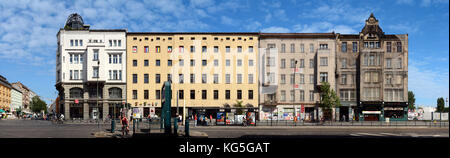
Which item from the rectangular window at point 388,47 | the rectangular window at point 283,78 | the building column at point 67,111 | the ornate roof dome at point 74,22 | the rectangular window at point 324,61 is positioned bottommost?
the building column at point 67,111

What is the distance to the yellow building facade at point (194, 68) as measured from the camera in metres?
58.6

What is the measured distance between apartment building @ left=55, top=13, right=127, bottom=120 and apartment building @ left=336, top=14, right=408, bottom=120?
38.7 metres

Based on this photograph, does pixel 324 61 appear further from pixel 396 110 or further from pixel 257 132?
pixel 257 132

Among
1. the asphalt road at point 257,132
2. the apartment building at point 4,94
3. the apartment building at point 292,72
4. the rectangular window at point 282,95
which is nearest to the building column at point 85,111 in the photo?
the asphalt road at point 257,132

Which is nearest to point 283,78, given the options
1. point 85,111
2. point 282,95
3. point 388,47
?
point 282,95

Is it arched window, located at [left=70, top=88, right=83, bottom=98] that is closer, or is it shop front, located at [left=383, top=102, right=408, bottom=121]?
shop front, located at [left=383, top=102, right=408, bottom=121]

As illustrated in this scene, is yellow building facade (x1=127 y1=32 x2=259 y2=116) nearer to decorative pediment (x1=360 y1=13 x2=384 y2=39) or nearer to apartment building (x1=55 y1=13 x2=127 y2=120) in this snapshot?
apartment building (x1=55 y1=13 x2=127 y2=120)

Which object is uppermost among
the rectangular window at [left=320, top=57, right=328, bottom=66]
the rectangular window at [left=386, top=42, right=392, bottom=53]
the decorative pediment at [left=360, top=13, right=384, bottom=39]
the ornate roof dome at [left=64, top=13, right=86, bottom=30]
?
the ornate roof dome at [left=64, top=13, right=86, bottom=30]

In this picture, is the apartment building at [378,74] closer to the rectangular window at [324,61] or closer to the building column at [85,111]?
the rectangular window at [324,61]

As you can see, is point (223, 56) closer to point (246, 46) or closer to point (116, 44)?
point (246, 46)

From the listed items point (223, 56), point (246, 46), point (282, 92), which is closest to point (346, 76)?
point (282, 92)

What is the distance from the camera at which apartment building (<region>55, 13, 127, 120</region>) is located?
58188mm

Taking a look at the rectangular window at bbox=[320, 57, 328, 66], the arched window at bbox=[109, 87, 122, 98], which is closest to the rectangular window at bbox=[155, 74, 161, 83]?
the arched window at bbox=[109, 87, 122, 98]

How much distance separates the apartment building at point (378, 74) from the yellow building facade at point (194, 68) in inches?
639
